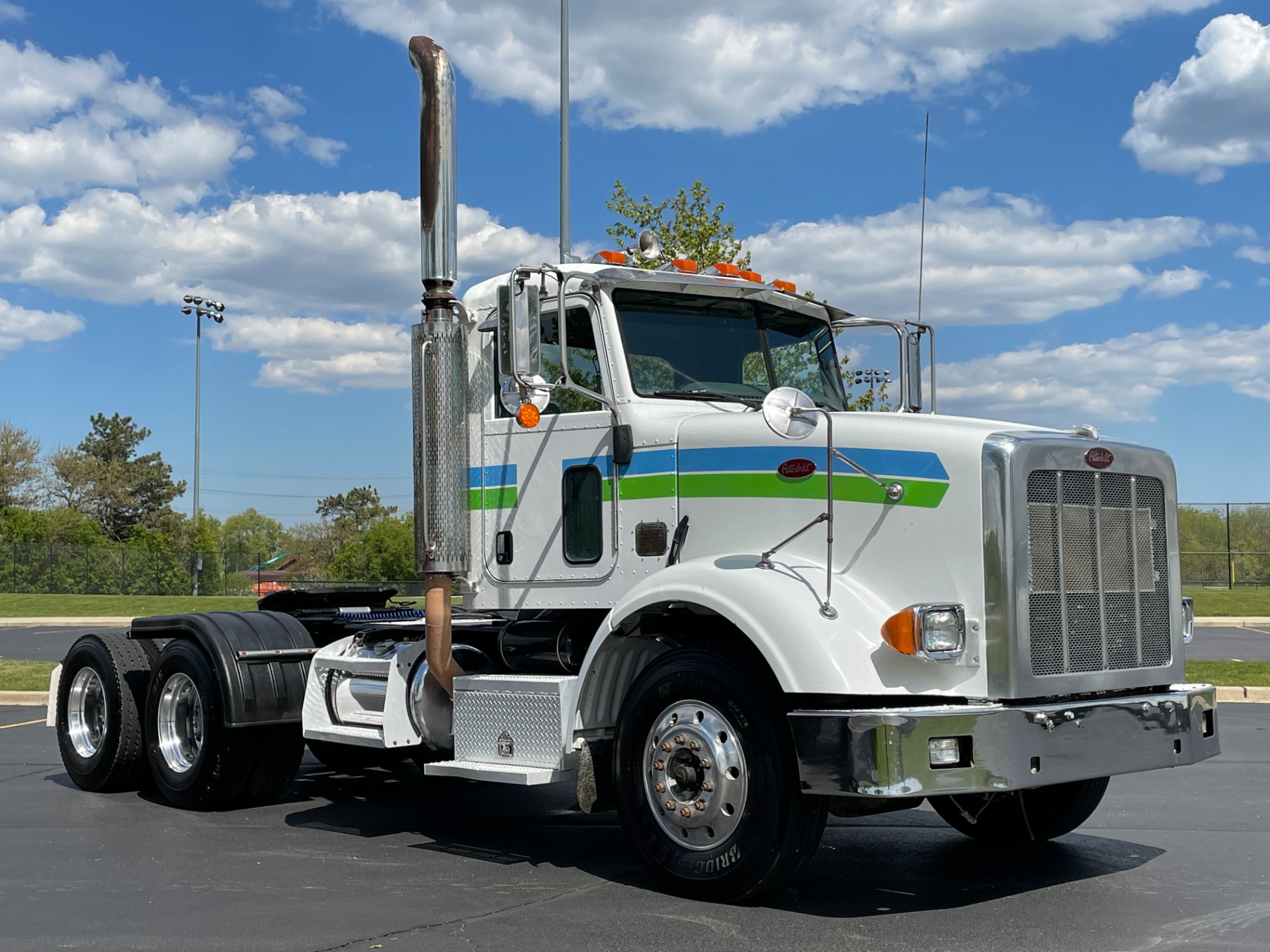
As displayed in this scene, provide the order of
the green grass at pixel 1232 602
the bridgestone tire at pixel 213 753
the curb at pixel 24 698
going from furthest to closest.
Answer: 1. the green grass at pixel 1232 602
2. the curb at pixel 24 698
3. the bridgestone tire at pixel 213 753

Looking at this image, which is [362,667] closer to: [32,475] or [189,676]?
[189,676]

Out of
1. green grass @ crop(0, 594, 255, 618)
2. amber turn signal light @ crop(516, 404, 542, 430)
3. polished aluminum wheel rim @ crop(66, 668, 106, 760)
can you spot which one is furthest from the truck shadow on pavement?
green grass @ crop(0, 594, 255, 618)

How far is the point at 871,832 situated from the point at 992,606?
2581 mm

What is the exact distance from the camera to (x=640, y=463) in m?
6.88

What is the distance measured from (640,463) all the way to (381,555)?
60.0m

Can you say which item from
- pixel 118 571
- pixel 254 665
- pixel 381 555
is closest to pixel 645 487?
pixel 254 665

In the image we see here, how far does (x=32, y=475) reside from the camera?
221 feet

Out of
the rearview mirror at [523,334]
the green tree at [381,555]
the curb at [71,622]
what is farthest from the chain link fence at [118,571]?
the rearview mirror at [523,334]

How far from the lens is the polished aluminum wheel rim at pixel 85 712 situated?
31.6 feet

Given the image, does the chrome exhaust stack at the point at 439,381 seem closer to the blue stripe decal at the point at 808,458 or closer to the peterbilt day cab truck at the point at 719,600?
the peterbilt day cab truck at the point at 719,600

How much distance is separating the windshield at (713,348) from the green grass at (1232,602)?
24985mm

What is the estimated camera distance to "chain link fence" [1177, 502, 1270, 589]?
37.5 meters

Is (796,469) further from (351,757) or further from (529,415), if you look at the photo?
(351,757)

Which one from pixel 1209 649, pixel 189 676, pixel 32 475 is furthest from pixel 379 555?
pixel 189 676
